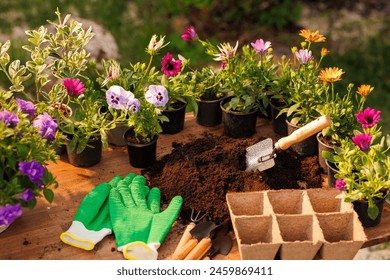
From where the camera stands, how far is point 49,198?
9.20ft

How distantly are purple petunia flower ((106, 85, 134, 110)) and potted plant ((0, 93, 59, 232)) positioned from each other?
1.15 feet

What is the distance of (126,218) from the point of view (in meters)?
2.92

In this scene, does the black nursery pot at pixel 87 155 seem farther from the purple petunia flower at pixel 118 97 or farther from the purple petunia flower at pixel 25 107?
the purple petunia flower at pixel 25 107

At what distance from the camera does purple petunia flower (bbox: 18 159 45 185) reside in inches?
104

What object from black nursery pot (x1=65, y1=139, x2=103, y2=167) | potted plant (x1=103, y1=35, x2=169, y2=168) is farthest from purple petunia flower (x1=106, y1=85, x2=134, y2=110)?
black nursery pot (x1=65, y1=139, x2=103, y2=167)

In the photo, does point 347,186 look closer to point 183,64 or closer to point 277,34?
point 183,64

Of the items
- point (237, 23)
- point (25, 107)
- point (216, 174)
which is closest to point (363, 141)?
point (216, 174)

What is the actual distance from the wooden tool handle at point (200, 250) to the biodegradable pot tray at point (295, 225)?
13 centimetres

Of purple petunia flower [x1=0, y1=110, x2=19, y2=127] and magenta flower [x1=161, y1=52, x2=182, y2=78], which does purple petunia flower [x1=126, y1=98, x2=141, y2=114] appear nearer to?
magenta flower [x1=161, y1=52, x2=182, y2=78]

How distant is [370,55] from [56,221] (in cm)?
404

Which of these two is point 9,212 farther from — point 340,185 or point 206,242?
point 340,185

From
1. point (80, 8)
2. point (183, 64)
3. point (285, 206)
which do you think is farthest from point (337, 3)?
point (285, 206)

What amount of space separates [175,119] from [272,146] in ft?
1.95

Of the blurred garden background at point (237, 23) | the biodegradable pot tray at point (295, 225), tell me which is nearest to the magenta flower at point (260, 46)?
the biodegradable pot tray at point (295, 225)
